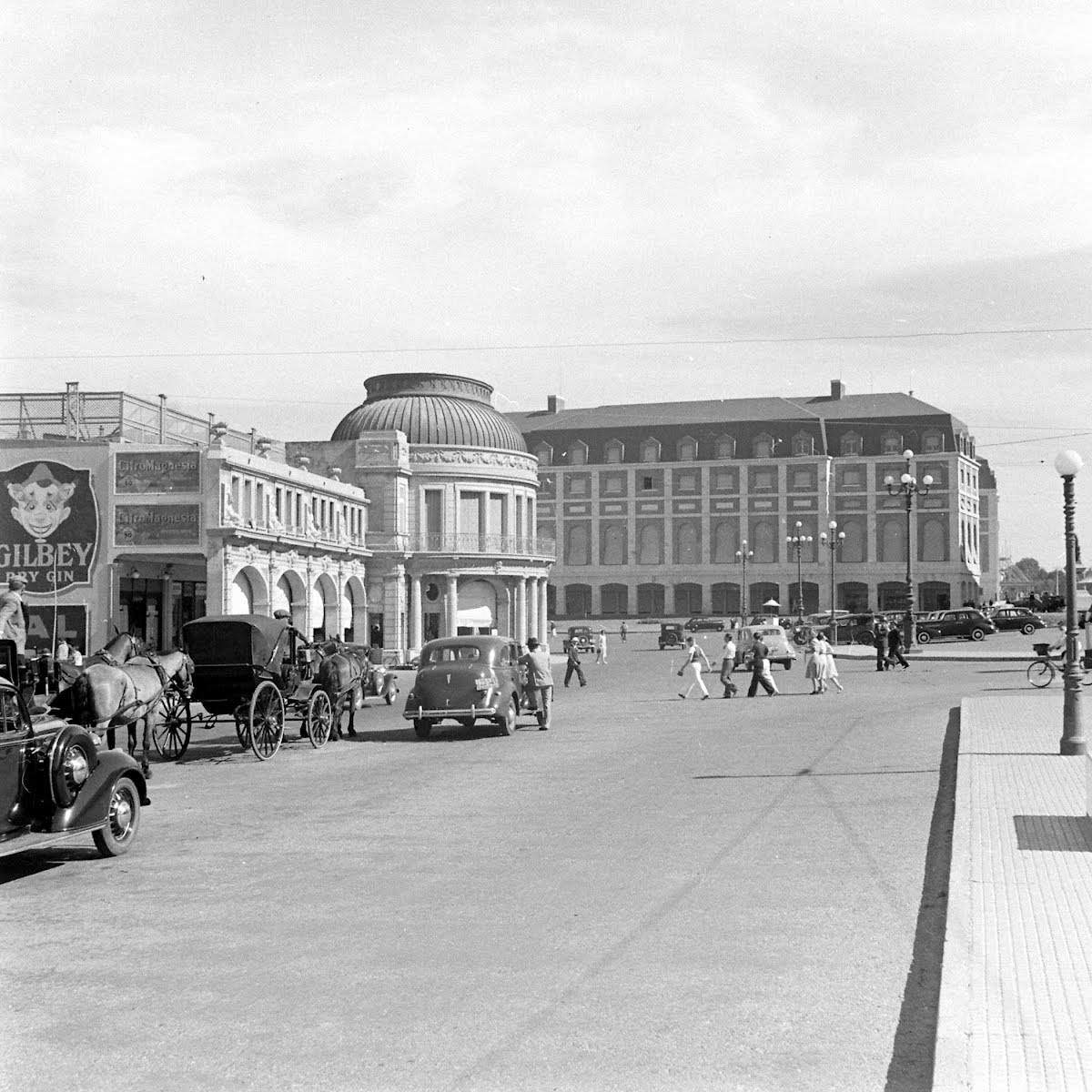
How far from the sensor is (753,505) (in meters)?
116

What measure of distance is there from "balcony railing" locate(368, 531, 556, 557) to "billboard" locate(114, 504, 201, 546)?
2454 cm

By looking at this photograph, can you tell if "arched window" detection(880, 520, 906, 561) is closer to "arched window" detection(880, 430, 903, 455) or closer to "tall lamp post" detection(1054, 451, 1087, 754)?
"arched window" detection(880, 430, 903, 455)

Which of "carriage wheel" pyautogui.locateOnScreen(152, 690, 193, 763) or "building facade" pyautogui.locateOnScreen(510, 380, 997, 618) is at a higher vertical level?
"building facade" pyautogui.locateOnScreen(510, 380, 997, 618)

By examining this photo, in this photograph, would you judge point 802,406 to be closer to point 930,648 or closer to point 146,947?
point 930,648

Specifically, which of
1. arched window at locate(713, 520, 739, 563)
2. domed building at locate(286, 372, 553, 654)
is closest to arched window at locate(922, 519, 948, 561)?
arched window at locate(713, 520, 739, 563)

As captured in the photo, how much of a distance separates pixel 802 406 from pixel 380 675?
87534 millimetres

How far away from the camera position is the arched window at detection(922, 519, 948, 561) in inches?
4449

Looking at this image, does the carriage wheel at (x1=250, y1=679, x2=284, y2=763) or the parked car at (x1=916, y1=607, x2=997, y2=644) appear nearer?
the carriage wheel at (x1=250, y1=679, x2=284, y2=763)

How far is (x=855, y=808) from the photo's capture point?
546 inches

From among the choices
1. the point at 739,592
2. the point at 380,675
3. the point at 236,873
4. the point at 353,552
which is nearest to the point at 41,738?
the point at 236,873

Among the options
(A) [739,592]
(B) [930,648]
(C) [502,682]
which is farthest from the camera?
(A) [739,592]

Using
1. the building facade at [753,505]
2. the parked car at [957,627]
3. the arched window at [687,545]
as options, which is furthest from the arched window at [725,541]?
the parked car at [957,627]

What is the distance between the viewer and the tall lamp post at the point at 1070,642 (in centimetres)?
1756

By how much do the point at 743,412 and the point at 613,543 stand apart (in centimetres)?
1628
